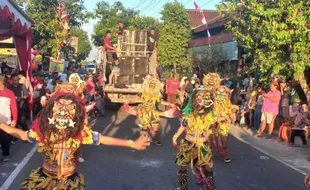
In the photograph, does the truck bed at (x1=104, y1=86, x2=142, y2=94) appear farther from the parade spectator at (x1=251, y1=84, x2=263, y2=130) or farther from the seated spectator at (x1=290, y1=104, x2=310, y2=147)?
the seated spectator at (x1=290, y1=104, x2=310, y2=147)

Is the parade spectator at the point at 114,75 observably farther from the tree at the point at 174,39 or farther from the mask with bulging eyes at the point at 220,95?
the tree at the point at 174,39

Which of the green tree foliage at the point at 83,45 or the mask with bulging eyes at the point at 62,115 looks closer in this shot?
the mask with bulging eyes at the point at 62,115

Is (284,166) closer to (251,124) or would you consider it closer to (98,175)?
(98,175)

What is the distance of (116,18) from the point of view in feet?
152

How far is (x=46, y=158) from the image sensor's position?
4.65m

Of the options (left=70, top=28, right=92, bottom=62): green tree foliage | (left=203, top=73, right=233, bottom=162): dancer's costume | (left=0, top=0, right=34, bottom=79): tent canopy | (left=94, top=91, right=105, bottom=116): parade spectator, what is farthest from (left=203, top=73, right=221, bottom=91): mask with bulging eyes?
(left=70, top=28, right=92, bottom=62): green tree foliage

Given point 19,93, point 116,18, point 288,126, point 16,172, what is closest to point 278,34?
point 288,126

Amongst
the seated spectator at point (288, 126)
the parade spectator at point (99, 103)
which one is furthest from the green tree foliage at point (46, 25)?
the seated spectator at point (288, 126)

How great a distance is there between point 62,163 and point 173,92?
16.6m

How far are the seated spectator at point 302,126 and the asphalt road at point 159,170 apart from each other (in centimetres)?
133

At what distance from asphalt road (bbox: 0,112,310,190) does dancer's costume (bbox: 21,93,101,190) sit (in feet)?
8.60

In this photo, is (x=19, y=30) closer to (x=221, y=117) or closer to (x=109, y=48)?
(x=221, y=117)

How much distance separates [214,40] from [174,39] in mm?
3618

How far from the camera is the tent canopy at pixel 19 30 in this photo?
11.3 meters
